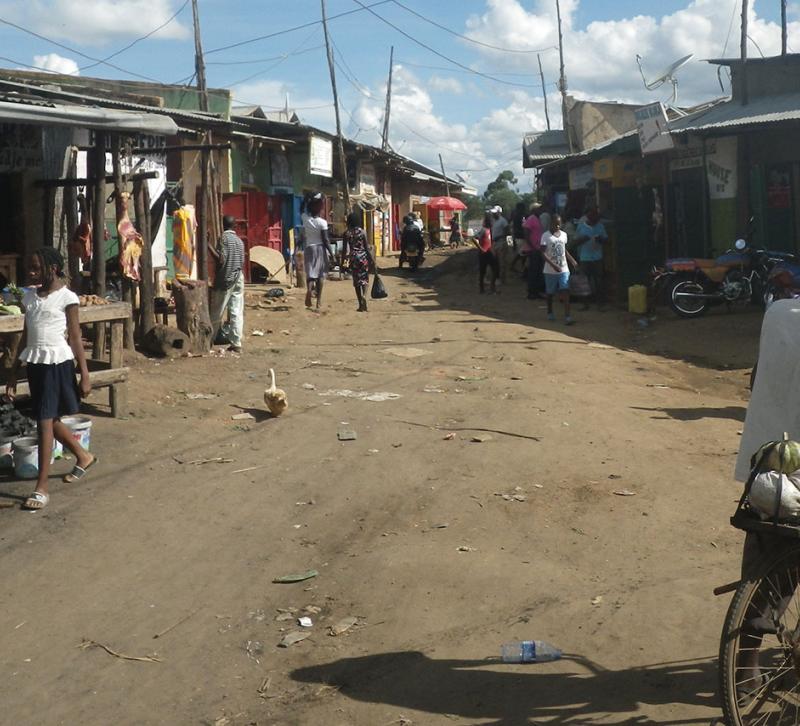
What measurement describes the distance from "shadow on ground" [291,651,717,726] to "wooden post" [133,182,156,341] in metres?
8.45

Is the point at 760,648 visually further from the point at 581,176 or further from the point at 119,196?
the point at 581,176

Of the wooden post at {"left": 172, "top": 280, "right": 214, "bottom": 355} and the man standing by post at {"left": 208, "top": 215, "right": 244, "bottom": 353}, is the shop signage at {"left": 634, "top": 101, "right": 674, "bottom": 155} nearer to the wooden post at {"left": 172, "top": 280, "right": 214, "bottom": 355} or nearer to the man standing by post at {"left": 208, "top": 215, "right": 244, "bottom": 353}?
the man standing by post at {"left": 208, "top": 215, "right": 244, "bottom": 353}

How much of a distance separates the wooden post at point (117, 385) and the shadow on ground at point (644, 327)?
7.44 m

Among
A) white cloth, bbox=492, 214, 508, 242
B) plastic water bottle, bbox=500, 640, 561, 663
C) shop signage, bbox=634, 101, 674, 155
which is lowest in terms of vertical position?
plastic water bottle, bbox=500, 640, 561, 663

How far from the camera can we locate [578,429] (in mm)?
9289

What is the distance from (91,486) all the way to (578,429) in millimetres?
4021

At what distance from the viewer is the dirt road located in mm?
4559

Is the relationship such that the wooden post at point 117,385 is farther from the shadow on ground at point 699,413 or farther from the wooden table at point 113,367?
the shadow on ground at point 699,413

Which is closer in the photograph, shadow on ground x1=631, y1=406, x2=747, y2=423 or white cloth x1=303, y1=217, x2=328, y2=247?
shadow on ground x1=631, y1=406, x2=747, y2=423

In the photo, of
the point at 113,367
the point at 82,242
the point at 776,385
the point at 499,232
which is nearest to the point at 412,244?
the point at 499,232

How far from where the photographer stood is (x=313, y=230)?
17.9 metres

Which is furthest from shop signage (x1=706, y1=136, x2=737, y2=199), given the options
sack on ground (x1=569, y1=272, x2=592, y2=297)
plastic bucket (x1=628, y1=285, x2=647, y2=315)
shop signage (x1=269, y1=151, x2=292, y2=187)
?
shop signage (x1=269, y1=151, x2=292, y2=187)

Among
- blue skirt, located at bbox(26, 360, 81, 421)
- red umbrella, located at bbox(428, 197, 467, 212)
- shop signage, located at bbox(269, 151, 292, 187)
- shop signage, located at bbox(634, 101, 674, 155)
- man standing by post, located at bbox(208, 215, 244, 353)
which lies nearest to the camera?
blue skirt, located at bbox(26, 360, 81, 421)

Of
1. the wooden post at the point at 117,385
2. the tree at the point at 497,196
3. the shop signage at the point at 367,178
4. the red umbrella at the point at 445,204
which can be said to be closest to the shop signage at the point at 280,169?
the shop signage at the point at 367,178
